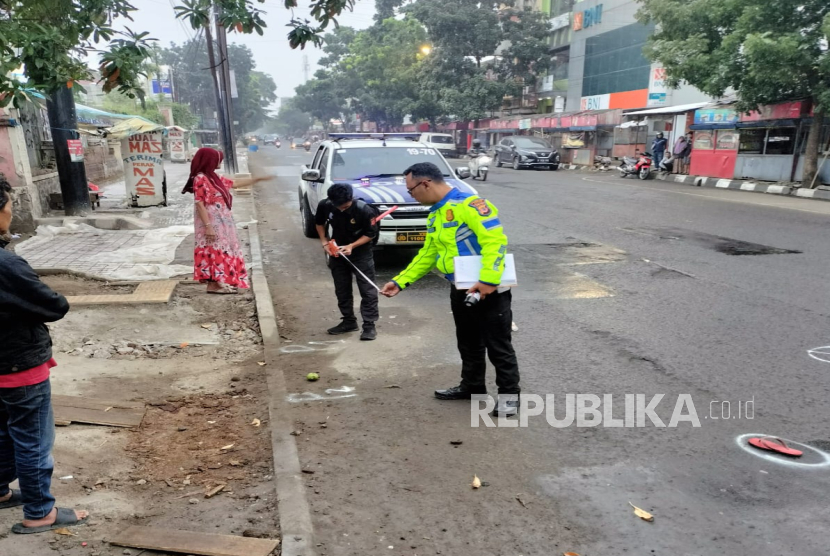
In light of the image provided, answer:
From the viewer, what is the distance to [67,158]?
12812 millimetres

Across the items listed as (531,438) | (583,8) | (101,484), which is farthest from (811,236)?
(583,8)

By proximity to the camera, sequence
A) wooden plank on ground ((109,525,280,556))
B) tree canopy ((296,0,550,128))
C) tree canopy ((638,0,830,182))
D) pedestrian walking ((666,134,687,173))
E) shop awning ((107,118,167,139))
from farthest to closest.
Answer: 1. tree canopy ((296,0,550,128))
2. pedestrian walking ((666,134,687,173))
3. tree canopy ((638,0,830,182))
4. shop awning ((107,118,167,139))
5. wooden plank on ground ((109,525,280,556))

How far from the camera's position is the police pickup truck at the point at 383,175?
322 inches

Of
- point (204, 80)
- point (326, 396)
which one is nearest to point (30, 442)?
point (326, 396)

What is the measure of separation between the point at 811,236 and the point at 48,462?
1150 centimetres

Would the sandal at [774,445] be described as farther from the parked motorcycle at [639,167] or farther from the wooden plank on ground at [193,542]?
the parked motorcycle at [639,167]

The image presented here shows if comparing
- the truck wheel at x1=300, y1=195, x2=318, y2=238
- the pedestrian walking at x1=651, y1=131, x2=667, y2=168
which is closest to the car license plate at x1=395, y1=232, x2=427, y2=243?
the truck wheel at x1=300, y1=195, x2=318, y2=238

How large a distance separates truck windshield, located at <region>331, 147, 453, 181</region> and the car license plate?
1.26 m

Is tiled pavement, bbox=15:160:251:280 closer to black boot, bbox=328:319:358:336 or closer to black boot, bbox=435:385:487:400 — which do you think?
black boot, bbox=328:319:358:336

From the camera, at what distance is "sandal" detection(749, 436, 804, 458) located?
143 inches

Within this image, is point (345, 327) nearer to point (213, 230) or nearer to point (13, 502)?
point (213, 230)

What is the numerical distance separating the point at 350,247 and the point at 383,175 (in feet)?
11.0

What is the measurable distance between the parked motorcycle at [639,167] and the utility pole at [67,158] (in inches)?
759

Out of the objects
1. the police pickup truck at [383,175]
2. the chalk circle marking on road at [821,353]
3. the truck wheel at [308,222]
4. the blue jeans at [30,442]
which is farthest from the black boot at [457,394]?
the truck wheel at [308,222]
